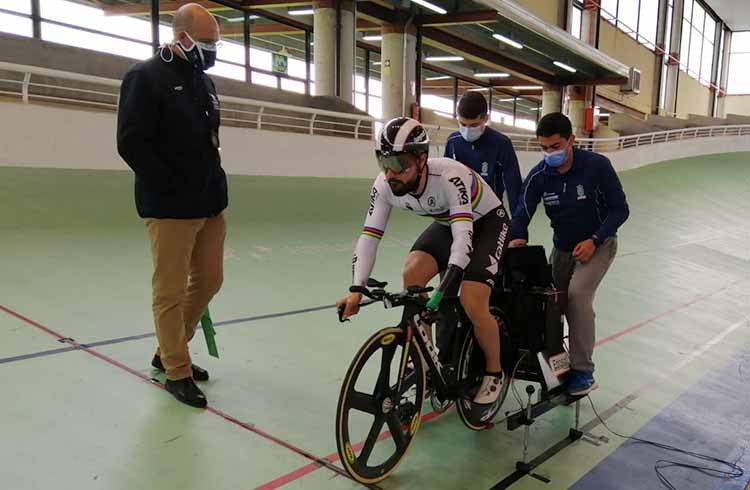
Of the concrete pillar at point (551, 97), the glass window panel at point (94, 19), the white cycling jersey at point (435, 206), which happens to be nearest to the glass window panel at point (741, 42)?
the concrete pillar at point (551, 97)

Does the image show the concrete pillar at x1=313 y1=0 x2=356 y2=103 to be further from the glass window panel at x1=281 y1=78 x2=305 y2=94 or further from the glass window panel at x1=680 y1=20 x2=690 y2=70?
the glass window panel at x1=680 y1=20 x2=690 y2=70

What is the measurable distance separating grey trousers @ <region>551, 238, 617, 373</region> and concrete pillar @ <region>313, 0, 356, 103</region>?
509 inches

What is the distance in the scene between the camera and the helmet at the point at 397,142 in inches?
87.4

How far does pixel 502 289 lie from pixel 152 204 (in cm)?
177

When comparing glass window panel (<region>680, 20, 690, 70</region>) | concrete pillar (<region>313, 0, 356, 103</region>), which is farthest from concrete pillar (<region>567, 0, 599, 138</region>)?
concrete pillar (<region>313, 0, 356, 103</region>)

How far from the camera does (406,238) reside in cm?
826

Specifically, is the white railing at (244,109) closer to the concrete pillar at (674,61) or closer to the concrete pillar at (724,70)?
the concrete pillar at (674,61)

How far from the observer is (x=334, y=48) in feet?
49.3

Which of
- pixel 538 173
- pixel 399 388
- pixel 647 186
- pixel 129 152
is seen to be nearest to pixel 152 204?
pixel 129 152

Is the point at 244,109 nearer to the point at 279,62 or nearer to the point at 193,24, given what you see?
the point at 279,62

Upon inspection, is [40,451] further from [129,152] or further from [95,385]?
[129,152]

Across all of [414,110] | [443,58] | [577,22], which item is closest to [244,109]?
[414,110]

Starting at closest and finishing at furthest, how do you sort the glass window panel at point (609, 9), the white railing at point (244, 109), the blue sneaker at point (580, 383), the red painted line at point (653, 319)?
1. the blue sneaker at point (580, 383)
2. the red painted line at point (653, 319)
3. the white railing at point (244, 109)
4. the glass window panel at point (609, 9)

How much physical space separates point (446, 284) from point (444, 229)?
53cm
